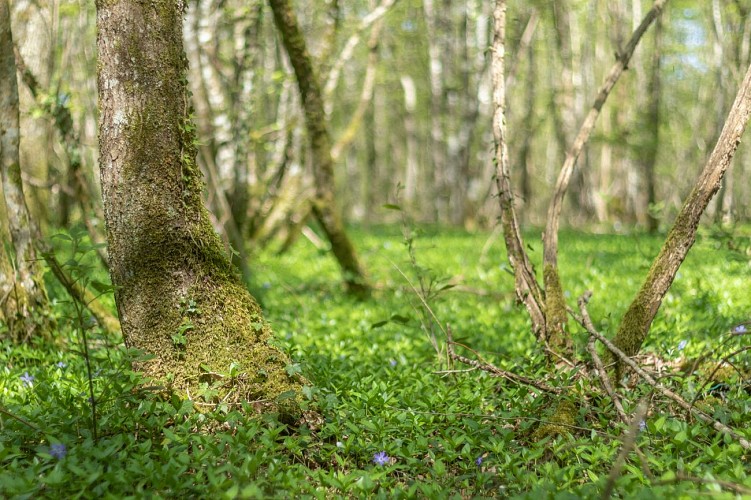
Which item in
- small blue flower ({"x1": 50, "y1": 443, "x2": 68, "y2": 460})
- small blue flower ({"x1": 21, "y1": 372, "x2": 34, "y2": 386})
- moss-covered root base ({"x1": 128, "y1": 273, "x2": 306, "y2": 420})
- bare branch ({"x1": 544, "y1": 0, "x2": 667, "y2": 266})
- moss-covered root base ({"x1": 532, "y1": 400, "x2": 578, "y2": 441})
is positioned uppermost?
bare branch ({"x1": 544, "y1": 0, "x2": 667, "y2": 266})

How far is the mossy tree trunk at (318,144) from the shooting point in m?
6.73

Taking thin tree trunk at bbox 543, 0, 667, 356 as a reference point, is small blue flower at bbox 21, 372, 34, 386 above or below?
below

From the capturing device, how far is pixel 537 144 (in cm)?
5450

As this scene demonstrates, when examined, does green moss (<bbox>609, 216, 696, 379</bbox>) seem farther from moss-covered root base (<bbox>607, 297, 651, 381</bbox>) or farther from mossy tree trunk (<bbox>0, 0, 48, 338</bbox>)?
mossy tree trunk (<bbox>0, 0, 48, 338</bbox>)

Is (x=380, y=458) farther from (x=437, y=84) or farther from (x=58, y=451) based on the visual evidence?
(x=437, y=84)

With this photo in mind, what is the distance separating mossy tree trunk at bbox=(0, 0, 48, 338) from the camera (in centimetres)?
477

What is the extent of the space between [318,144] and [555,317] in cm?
385

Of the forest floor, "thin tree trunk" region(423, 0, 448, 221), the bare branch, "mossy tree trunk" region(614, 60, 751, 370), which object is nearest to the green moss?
"mossy tree trunk" region(614, 60, 751, 370)

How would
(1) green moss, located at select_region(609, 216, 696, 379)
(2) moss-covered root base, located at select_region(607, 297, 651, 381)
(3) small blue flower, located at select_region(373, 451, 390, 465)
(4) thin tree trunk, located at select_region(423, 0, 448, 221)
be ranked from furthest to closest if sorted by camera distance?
1. (4) thin tree trunk, located at select_region(423, 0, 448, 221)
2. (2) moss-covered root base, located at select_region(607, 297, 651, 381)
3. (1) green moss, located at select_region(609, 216, 696, 379)
4. (3) small blue flower, located at select_region(373, 451, 390, 465)

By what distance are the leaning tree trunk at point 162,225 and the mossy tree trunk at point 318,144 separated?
127 inches

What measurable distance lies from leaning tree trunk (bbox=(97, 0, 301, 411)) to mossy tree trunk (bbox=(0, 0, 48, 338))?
1716mm

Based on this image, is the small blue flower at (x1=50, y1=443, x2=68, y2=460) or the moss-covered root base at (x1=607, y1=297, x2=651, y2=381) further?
the moss-covered root base at (x1=607, y1=297, x2=651, y2=381)

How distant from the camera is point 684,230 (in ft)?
12.6

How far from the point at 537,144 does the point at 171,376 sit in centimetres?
5386
